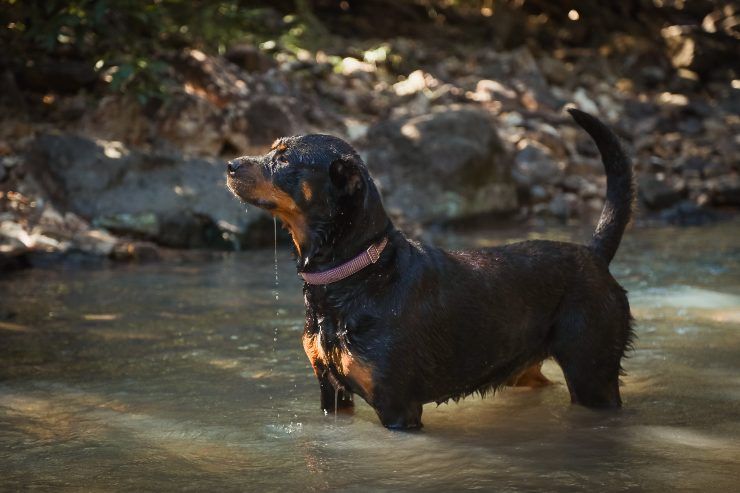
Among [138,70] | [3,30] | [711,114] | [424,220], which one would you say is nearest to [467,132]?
[424,220]

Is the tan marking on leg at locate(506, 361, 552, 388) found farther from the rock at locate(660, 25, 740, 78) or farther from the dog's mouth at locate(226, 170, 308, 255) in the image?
the rock at locate(660, 25, 740, 78)

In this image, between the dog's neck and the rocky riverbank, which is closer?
the dog's neck

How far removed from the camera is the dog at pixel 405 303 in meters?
4.23

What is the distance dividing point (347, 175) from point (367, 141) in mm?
8573

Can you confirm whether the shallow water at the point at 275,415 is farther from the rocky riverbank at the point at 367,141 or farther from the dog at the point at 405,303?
the rocky riverbank at the point at 367,141

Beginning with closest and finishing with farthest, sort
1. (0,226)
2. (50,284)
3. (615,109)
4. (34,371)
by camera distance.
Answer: (34,371) → (50,284) → (0,226) → (615,109)

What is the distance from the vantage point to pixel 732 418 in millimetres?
4711

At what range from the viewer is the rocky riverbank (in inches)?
402

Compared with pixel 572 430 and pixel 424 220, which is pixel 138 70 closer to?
pixel 424 220

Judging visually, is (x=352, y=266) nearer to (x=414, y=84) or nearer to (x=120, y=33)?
(x=120, y=33)

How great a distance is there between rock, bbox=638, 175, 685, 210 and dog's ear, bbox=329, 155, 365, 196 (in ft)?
33.1

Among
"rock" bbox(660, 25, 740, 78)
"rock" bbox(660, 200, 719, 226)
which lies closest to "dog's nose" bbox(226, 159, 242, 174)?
"rock" bbox(660, 200, 719, 226)

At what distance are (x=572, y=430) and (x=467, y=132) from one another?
327 inches

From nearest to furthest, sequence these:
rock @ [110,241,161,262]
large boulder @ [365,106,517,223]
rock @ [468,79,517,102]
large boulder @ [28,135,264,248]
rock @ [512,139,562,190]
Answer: rock @ [110,241,161,262] → large boulder @ [28,135,264,248] → large boulder @ [365,106,517,223] → rock @ [512,139,562,190] → rock @ [468,79,517,102]
